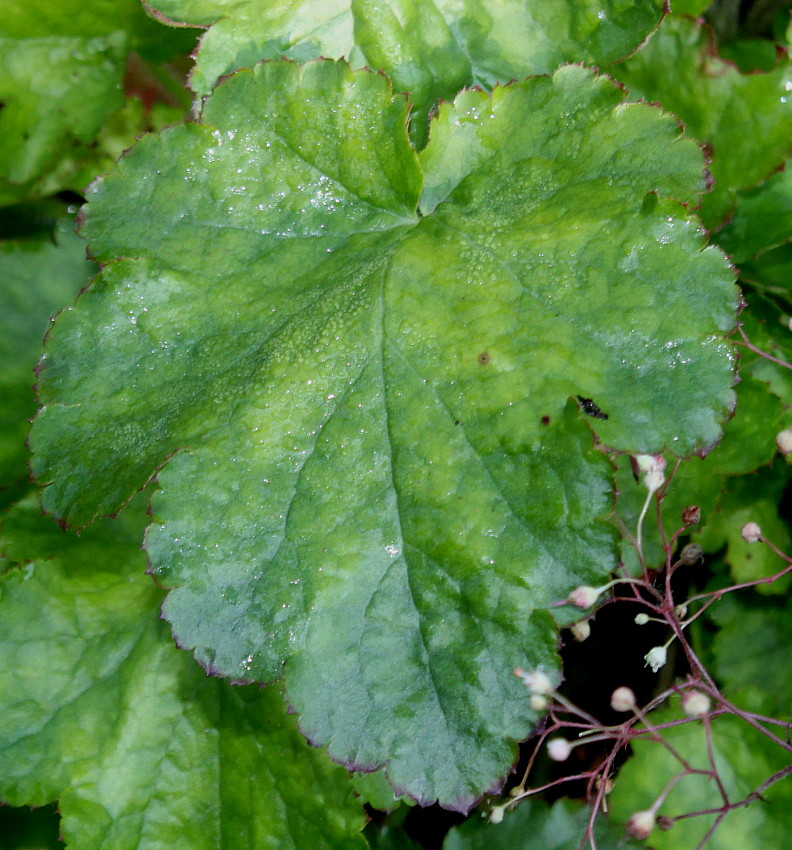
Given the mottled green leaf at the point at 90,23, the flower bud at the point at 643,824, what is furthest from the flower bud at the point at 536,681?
the mottled green leaf at the point at 90,23

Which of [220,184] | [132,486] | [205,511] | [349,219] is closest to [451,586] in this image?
[205,511]

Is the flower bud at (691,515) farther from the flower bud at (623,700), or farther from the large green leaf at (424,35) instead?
the large green leaf at (424,35)

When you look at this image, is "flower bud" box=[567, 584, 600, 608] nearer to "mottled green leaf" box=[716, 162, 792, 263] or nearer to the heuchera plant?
the heuchera plant

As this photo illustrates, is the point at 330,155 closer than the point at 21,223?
Yes

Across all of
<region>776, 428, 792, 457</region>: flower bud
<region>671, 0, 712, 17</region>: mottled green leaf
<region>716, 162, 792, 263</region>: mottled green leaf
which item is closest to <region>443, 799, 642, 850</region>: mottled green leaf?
<region>776, 428, 792, 457</region>: flower bud

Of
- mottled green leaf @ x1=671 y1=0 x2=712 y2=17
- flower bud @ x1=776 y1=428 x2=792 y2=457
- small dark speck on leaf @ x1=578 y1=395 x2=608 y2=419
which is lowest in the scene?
flower bud @ x1=776 y1=428 x2=792 y2=457

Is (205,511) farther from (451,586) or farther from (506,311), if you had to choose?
(506,311)
